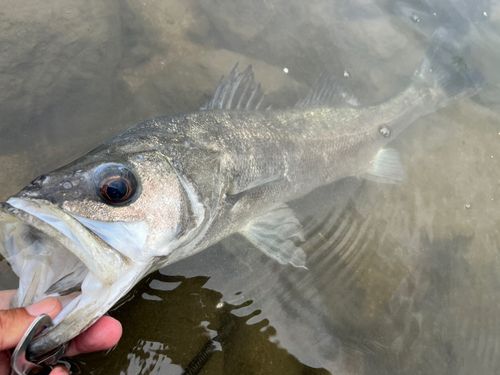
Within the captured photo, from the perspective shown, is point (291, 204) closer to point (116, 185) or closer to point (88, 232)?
point (116, 185)

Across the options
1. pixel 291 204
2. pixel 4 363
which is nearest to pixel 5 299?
pixel 4 363

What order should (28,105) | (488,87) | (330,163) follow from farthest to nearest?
(488,87) < (330,163) < (28,105)

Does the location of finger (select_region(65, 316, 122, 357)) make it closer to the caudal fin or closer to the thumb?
the thumb

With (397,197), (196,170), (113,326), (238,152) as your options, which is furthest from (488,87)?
(113,326)

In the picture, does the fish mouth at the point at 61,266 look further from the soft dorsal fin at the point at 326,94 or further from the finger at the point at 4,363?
the soft dorsal fin at the point at 326,94

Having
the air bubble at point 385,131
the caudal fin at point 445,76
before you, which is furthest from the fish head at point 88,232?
the caudal fin at point 445,76

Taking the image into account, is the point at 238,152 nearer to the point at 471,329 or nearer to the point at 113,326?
the point at 113,326
